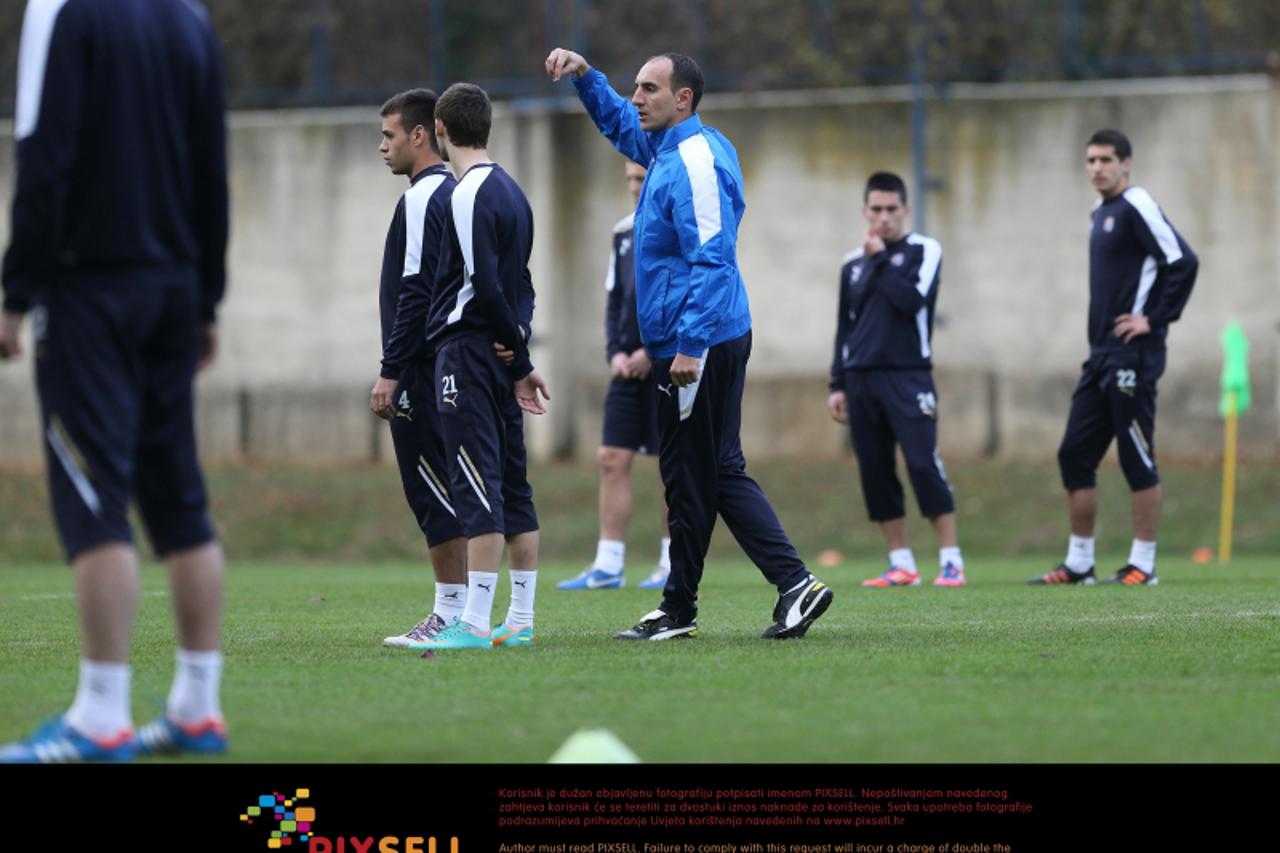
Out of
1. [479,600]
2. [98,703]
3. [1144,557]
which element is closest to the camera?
[98,703]

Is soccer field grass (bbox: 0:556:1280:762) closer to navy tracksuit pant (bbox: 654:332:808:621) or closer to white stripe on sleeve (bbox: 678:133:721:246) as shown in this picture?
navy tracksuit pant (bbox: 654:332:808:621)

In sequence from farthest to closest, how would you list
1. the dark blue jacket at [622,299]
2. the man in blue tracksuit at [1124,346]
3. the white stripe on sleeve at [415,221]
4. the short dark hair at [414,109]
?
the dark blue jacket at [622,299] < the man in blue tracksuit at [1124,346] < the short dark hair at [414,109] < the white stripe on sleeve at [415,221]

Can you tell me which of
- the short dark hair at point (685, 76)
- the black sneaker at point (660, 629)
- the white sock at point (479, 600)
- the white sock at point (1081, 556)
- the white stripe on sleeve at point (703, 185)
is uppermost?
the short dark hair at point (685, 76)

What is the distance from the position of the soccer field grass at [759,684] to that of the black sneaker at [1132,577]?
147cm

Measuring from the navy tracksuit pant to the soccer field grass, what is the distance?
1.04ft

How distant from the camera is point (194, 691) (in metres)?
4.91

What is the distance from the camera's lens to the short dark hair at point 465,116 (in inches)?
293

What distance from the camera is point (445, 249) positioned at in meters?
7.41

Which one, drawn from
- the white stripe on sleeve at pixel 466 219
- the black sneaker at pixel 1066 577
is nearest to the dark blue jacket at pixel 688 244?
the white stripe on sleeve at pixel 466 219

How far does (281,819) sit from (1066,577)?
7.99 meters

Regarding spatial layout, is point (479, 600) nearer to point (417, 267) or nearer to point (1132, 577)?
point (417, 267)

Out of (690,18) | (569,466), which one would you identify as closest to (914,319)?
(569,466)

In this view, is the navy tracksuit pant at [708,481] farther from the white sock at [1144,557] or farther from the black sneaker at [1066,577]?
the white sock at [1144,557]

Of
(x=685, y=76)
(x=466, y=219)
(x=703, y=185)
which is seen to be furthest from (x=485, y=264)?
(x=685, y=76)
